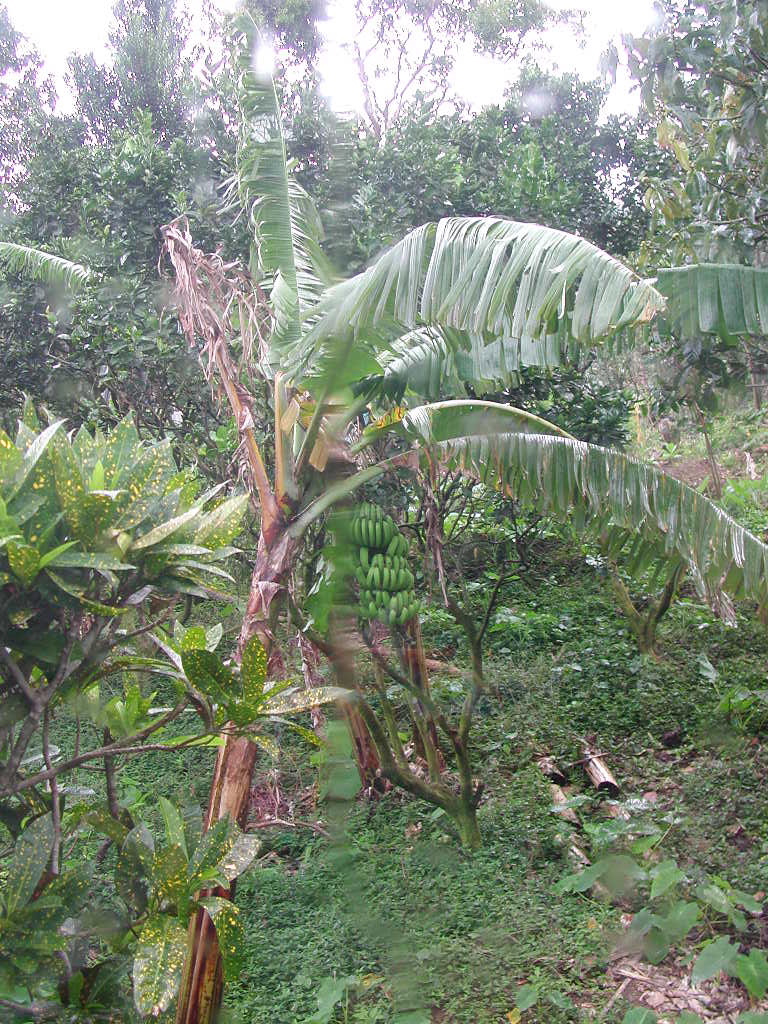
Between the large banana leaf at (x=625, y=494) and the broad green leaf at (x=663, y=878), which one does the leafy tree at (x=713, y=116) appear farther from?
the broad green leaf at (x=663, y=878)

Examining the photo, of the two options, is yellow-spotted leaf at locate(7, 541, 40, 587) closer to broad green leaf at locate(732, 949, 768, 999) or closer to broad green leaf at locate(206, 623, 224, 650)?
broad green leaf at locate(206, 623, 224, 650)

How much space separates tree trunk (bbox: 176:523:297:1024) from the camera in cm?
185

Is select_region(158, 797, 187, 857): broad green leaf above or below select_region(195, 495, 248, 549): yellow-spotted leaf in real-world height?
below

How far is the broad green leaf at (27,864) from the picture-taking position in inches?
54.2

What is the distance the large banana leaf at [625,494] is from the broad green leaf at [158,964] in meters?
1.63

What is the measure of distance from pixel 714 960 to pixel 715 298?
1624 millimetres

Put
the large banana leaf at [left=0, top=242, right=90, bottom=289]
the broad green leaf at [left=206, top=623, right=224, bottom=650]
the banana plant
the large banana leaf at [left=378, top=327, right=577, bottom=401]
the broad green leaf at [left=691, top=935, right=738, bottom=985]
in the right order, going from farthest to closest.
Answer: the large banana leaf at [left=0, top=242, right=90, bottom=289] → the large banana leaf at [left=378, top=327, right=577, bottom=401] → the broad green leaf at [left=691, top=935, right=738, bottom=985] → the banana plant → the broad green leaf at [left=206, top=623, right=224, bottom=650]

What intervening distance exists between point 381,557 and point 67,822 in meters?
0.87

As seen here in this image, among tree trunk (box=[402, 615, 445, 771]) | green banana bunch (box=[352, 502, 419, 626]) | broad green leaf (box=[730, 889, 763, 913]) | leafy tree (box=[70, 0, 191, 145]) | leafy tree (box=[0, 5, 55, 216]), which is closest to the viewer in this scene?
green banana bunch (box=[352, 502, 419, 626])

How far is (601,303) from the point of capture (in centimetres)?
183

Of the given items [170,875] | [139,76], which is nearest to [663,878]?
[170,875]

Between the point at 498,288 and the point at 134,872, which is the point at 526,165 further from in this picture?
the point at 134,872

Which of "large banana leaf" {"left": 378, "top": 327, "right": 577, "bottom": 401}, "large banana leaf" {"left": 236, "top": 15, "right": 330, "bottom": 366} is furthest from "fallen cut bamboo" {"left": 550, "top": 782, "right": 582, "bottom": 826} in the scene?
"large banana leaf" {"left": 236, "top": 15, "right": 330, "bottom": 366}

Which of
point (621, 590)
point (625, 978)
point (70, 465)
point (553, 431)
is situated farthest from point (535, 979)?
point (621, 590)
